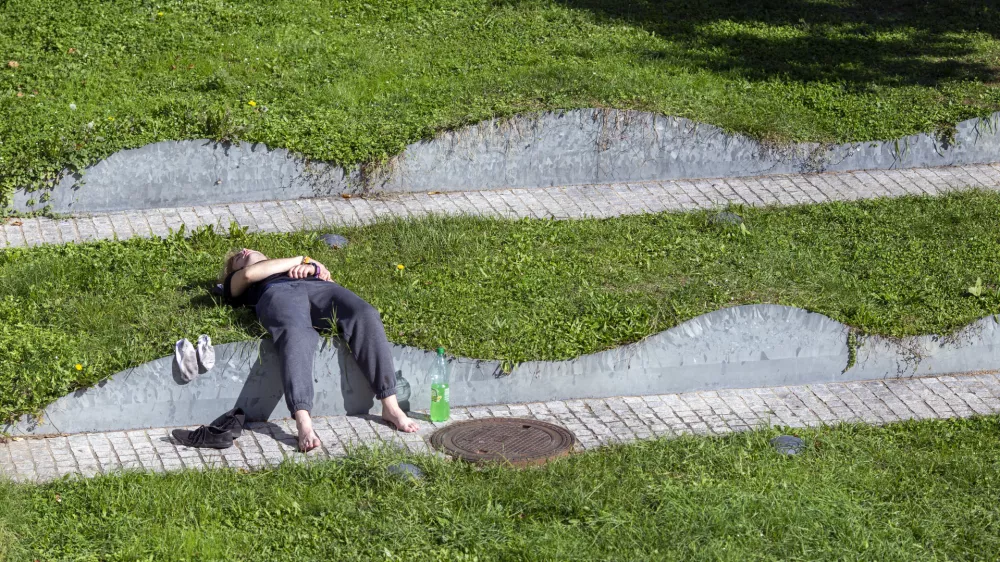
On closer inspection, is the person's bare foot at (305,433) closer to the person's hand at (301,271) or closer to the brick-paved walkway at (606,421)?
the brick-paved walkway at (606,421)

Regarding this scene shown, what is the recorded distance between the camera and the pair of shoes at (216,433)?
22.7 feet

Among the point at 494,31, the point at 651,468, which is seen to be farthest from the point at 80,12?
the point at 651,468

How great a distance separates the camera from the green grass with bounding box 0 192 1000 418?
7469 mm

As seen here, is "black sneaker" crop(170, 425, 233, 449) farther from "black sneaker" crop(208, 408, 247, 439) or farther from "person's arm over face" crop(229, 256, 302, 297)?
"person's arm over face" crop(229, 256, 302, 297)

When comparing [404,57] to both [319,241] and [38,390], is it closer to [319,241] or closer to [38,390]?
[319,241]

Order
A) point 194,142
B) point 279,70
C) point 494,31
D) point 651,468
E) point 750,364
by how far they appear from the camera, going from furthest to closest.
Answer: point 494,31, point 279,70, point 194,142, point 750,364, point 651,468

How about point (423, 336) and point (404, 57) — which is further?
point (404, 57)

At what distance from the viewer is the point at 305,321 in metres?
7.40

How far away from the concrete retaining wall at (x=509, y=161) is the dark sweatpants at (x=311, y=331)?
3307mm

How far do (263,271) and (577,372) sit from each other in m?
2.09

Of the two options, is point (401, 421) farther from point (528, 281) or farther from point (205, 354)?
point (528, 281)

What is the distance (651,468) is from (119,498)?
278 centimetres

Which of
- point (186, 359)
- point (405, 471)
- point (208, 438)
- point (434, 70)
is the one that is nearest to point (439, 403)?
point (405, 471)

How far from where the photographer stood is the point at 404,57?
1280cm
